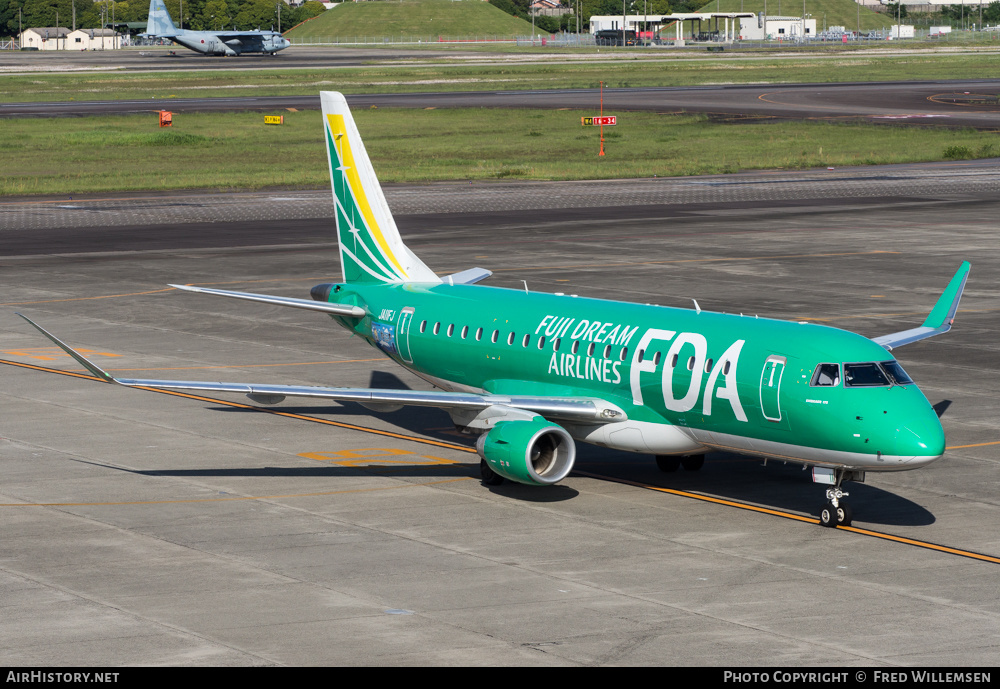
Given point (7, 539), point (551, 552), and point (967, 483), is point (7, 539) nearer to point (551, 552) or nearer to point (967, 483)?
point (551, 552)

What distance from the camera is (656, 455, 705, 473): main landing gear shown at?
3219 centimetres

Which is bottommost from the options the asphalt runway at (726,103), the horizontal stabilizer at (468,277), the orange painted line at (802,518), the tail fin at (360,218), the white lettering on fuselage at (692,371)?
the orange painted line at (802,518)

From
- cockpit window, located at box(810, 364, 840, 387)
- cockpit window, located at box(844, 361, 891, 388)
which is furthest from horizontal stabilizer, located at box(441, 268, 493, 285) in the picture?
cockpit window, located at box(844, 361, 891, 388)

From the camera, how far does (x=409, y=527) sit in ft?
91.8

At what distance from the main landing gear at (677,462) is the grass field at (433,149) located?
7842 cm

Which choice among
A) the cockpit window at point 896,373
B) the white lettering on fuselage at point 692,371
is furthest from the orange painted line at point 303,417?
the cockpit window at point 896,373

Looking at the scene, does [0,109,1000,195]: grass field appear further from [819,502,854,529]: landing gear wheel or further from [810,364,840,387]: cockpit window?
[810,364,840,387]: cockpit window

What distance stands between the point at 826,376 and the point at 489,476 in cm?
826

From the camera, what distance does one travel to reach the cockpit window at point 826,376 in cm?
2648

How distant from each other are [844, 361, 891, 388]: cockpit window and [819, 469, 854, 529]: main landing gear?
1.89 m

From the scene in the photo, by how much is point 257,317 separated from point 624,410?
29256 millimetres

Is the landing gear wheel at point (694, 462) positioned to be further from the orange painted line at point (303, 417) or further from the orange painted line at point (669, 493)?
the orange painted line at point (303, 417)
